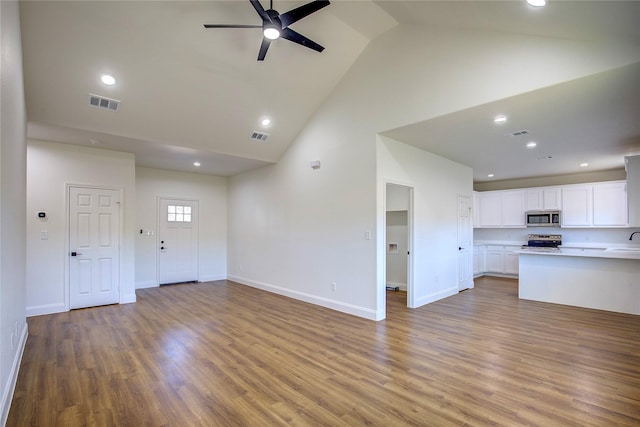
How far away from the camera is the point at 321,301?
5.36 metres

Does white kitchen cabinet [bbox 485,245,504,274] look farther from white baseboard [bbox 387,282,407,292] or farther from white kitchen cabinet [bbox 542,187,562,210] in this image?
white baseboard [bbox 387,282,407,292]

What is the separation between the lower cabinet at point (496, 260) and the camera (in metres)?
8.22

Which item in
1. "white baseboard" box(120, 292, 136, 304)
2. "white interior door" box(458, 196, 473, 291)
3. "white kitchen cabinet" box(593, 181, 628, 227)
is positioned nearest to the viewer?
"white baseboard" box(120, 292, 136, 304)

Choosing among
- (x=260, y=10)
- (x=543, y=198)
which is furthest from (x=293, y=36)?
(x=543, y=198)

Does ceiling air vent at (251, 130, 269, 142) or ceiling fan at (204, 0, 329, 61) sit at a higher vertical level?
ceiling fan at (204, 0, 329, 61)

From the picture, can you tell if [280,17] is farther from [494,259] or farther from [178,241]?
[494,259]

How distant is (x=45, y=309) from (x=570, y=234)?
10894mm

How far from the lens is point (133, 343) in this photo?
371 centimetres

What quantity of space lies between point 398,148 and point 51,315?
600 cm

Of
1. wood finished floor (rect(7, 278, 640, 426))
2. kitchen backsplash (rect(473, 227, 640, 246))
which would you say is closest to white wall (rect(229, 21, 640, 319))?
wood finished floor (rect(7, 278, 640, 426))

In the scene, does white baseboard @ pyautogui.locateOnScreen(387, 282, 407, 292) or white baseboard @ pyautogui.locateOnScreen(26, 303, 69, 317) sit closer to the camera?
white baseboard @ pyautogui.locateOnScreen(26, 303, 69, 317)

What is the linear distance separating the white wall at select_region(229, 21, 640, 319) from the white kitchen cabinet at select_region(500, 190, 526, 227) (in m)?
2.33

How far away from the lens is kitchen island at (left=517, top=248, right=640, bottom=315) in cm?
487

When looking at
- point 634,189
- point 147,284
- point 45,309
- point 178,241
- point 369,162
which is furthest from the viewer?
point 178,241
